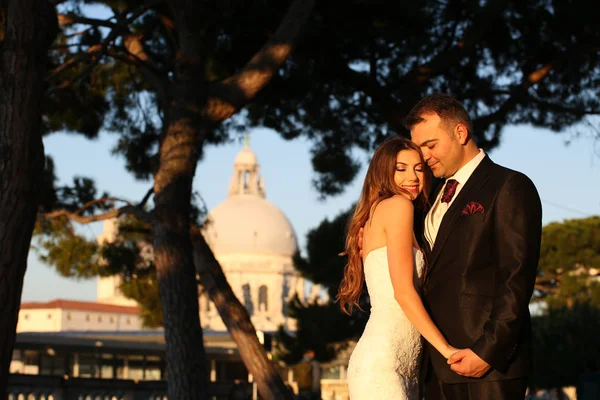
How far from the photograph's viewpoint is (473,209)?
12.3 feet

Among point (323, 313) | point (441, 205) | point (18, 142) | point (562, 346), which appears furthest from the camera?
point (323, 313)

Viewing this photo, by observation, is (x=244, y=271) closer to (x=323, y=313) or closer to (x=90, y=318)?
(x=90, y=318)

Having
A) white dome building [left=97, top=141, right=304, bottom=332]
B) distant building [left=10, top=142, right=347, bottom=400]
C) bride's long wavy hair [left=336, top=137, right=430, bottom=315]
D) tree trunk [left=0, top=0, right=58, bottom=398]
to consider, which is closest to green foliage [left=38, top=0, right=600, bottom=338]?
tree trunk [left=0, top=0, right=58, bottom=398]

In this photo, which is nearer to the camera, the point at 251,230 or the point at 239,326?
the point at 239,326

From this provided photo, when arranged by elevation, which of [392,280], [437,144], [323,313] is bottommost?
[392,280]

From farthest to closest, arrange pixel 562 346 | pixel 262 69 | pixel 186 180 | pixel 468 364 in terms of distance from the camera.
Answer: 1. pixel 562 346
2. pixel 186 180
3. pixel 262 69
4. pixel 468 364

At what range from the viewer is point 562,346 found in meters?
32.3

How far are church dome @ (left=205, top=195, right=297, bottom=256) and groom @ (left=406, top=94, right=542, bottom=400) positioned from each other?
3974 inches

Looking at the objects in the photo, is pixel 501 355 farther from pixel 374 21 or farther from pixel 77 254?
pixel 77 254

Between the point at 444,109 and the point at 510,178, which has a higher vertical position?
the point at 444,109

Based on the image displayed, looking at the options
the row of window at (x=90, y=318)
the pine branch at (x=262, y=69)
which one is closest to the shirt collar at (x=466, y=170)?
the pine branch at (x=262, y=69)

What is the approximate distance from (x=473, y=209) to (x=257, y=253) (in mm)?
102996

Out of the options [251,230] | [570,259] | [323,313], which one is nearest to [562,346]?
[323,313]

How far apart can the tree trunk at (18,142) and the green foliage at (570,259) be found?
36690 millimetres
